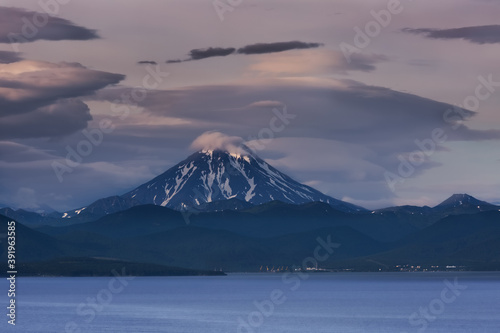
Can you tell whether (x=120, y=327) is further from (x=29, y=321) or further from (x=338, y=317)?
(x=338, y=317)

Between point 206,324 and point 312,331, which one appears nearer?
point 312,331

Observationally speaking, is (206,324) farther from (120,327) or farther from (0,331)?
(0,331)

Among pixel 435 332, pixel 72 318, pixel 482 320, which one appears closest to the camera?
pixel 435 332

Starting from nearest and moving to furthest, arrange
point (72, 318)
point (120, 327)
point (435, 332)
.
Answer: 1. point (435, 332)
2. point (120, 327)
3. point (72, 318)

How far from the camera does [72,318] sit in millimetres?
194500

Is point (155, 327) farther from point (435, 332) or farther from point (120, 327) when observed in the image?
point (435, 332)

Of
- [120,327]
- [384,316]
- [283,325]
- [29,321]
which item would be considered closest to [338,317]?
[384,316]

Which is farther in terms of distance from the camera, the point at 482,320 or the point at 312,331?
the point at 482,320

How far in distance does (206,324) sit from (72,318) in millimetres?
35834

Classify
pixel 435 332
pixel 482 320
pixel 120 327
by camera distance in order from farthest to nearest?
pixel 482 320, pixel 120 327, pixel 435 332

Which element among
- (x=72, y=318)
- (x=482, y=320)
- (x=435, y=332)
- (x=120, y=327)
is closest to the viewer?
(x=435, y=332)

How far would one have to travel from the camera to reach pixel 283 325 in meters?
171

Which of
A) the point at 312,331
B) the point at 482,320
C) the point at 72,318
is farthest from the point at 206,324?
the point at 482,320

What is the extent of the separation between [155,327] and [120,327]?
648 centimetres
